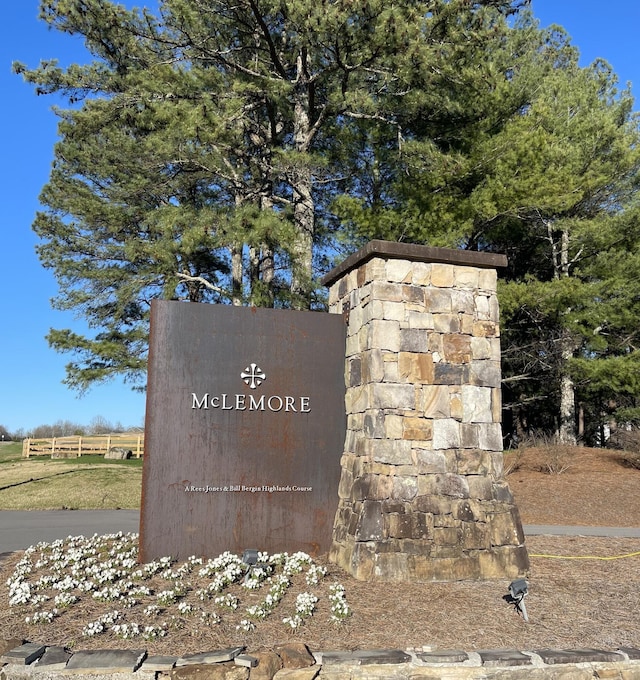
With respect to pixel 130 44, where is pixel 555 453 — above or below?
below

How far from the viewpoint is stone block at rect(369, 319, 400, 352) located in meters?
6.03

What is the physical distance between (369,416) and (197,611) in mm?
2250

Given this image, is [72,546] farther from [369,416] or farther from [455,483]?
[455,483]

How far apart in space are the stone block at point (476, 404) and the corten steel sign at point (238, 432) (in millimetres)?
1214

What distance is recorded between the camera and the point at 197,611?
4.59 m

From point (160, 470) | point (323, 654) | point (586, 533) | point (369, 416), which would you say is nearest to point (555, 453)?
point (586, 533)

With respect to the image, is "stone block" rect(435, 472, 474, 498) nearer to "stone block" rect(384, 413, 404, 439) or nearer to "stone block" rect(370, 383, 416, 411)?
"stone block" rect(384, 413, 404, 439)

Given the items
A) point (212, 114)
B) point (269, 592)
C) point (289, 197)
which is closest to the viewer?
point (269, 592)

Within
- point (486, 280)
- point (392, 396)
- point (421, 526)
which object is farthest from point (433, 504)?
point (486, 280)

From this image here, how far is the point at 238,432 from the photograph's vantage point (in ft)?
20.5

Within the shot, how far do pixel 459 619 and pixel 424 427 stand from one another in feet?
5.90

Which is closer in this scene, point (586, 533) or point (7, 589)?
point (7, 589)

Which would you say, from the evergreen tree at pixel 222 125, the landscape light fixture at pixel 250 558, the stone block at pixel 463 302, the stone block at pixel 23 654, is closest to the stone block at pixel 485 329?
the stone block at pixel 463 302

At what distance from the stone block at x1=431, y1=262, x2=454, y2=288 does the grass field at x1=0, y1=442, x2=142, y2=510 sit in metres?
8.26
